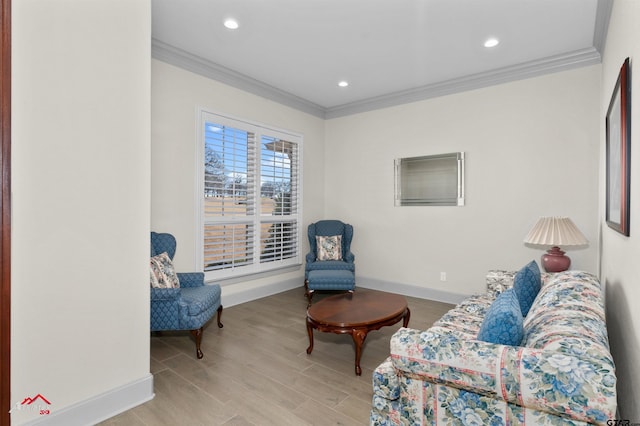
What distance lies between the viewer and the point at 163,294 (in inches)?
110

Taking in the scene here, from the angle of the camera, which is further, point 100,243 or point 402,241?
point 402,241

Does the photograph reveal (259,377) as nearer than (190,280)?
Yes

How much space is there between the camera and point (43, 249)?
1.84 metres

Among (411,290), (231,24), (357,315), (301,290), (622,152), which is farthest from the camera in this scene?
(301,290)

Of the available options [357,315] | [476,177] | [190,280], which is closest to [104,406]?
[190,280]

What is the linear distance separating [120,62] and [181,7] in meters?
1.12

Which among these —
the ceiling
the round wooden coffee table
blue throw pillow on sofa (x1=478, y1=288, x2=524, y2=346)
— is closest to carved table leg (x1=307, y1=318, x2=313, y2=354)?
the round wooden coffee table

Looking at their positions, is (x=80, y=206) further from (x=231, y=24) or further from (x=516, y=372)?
(x=516, y=372)

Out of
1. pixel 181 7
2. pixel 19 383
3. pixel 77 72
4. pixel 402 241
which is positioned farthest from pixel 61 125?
pixel 402 241

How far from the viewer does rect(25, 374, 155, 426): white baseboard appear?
1889mm

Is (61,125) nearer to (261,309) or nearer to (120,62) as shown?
(120,62)

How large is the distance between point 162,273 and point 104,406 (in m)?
1.18

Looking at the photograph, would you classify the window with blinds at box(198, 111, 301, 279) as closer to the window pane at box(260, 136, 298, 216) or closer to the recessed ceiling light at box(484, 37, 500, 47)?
the window pane at box(260, 136, 298, 216)

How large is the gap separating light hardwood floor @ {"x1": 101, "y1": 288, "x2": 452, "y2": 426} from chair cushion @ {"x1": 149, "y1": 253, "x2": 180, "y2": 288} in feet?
1.97
